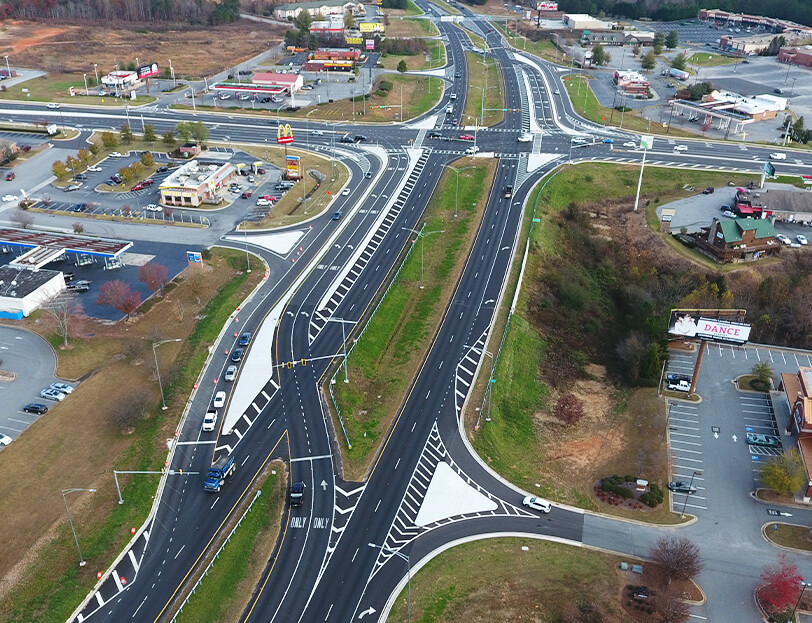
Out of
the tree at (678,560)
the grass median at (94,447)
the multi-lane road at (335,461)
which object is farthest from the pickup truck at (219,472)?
the tree at (678,560)

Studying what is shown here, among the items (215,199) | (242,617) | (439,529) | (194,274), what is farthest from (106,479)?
(215,199)

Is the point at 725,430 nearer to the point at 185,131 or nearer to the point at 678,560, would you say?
the point at 678,560

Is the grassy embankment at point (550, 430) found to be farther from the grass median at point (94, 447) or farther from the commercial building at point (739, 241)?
the grass median at point (94, 447)

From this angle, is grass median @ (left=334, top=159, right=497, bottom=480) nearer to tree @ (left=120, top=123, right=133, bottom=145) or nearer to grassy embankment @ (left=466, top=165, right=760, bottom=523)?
grassy embankment @ (left=466, top=165, right=760, bottom=523)

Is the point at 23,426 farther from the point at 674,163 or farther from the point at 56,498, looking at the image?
the point at 674,163

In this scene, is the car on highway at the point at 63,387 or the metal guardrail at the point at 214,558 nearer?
the metal guardrail at the point at 214,558

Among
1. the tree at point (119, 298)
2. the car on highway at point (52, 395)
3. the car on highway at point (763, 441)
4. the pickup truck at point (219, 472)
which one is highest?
the tree at point (119, 298)

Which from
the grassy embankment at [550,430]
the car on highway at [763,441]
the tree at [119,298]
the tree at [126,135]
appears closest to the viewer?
the grassy embankment at [550,430]
